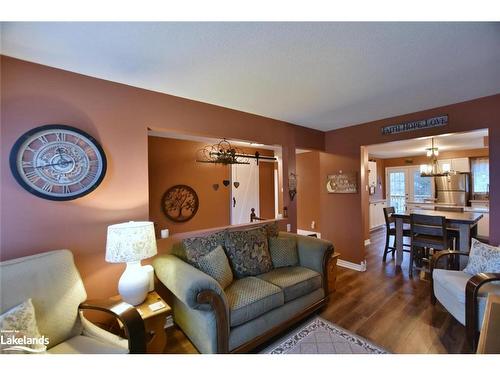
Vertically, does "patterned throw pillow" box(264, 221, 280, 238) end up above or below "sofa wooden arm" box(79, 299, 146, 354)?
above

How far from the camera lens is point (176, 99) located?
86.6 inches

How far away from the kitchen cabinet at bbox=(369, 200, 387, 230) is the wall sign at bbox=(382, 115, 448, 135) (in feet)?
10.7

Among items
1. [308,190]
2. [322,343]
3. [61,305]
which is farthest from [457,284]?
[308,190]

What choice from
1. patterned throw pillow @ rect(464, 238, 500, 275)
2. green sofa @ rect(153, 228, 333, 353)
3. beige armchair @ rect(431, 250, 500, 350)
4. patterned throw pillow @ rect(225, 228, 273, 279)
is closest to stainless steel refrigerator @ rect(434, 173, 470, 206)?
patterned throw pillow @ rect(464, 238, 500, 275)

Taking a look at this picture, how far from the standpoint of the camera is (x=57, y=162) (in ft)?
5.24

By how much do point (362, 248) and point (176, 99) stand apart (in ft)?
11.3

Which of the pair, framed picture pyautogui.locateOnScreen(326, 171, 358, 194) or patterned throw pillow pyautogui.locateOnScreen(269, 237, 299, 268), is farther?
framed picture pyautogui.locateOnScreen(326, 171, 358, 194)

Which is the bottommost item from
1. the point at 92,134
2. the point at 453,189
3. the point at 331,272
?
the point at 331,272

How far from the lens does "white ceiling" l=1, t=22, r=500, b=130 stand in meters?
1.26

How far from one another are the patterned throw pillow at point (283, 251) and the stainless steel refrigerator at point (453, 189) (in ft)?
18.8

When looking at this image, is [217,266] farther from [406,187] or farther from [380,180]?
[406,187]

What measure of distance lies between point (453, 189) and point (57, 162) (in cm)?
797

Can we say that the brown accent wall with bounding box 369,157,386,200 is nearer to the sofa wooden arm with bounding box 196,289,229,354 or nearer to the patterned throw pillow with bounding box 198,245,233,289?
the patterned throw pillow with bounding box 198,245,233,289
